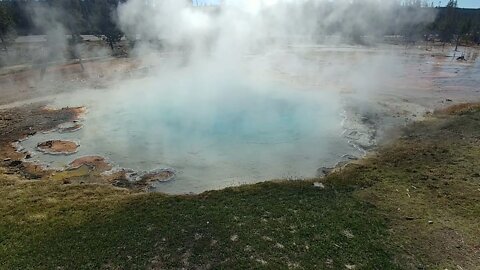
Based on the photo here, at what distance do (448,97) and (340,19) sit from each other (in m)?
42.3

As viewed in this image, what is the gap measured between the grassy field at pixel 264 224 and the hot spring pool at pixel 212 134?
1.97 metres

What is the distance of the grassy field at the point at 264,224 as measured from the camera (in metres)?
8.67

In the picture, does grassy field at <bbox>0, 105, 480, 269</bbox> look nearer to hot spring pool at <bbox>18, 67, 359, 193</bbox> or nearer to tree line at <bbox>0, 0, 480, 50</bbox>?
hot spring pool at <bbox>18, 67, 359, 193</bbox>

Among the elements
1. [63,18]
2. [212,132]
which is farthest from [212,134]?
[63,18]

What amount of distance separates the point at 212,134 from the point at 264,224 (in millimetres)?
8328

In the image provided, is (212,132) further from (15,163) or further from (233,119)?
(15,163)

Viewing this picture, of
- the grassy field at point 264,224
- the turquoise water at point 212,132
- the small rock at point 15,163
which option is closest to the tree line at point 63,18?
the turquoise water at point 212,132

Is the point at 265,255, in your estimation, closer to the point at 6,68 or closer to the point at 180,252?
the point at 180,252

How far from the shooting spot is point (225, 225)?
9883 millimetres

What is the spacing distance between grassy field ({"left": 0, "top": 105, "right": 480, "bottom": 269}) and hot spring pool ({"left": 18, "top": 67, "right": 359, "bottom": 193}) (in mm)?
1975

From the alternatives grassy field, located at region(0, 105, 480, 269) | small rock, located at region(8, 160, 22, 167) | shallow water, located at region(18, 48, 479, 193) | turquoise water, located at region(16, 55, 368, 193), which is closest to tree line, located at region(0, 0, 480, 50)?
shallow water, located at region(18, 48, 479, 193)

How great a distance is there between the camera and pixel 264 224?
9.89m

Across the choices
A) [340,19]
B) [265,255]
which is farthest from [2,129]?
[340,19]

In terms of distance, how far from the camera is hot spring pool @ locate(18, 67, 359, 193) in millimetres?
14398
